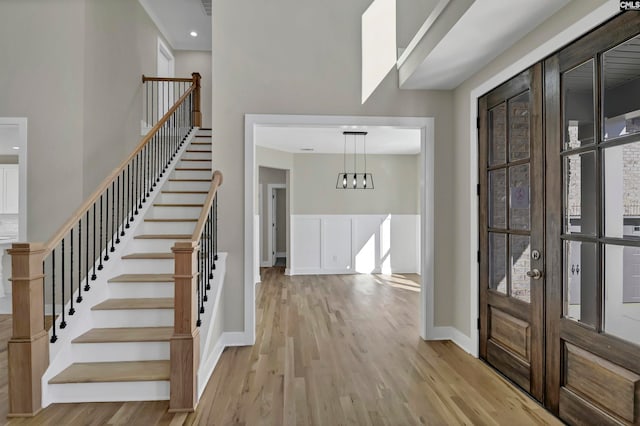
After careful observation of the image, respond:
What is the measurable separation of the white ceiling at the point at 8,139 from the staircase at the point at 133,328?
228cm

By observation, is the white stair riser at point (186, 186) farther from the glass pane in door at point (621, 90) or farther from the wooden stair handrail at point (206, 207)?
the glass pane in door at point (621, 90)

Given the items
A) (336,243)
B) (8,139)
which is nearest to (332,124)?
(336,243)

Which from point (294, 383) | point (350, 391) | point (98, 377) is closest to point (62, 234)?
point (98, 377)

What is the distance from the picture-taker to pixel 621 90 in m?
1.89

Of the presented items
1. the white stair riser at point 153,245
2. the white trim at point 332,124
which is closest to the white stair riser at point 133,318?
the white trim at point 332,124

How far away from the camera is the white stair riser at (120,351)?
8.88 feet

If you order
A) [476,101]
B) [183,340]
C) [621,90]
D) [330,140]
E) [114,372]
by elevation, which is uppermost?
[330,140]

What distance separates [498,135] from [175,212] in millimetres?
3544

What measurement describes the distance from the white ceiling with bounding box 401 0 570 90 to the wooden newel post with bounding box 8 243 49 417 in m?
3.14

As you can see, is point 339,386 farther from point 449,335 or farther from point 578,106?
point 578,106

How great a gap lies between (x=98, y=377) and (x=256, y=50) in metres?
3.11

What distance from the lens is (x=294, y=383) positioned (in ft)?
9.16

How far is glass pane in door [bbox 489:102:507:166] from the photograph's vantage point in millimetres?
2947

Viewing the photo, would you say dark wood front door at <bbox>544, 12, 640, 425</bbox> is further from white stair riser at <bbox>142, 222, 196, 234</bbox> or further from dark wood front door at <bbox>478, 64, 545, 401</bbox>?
white stair riser at <bbox>142, 222, 196, 234</bbox>
